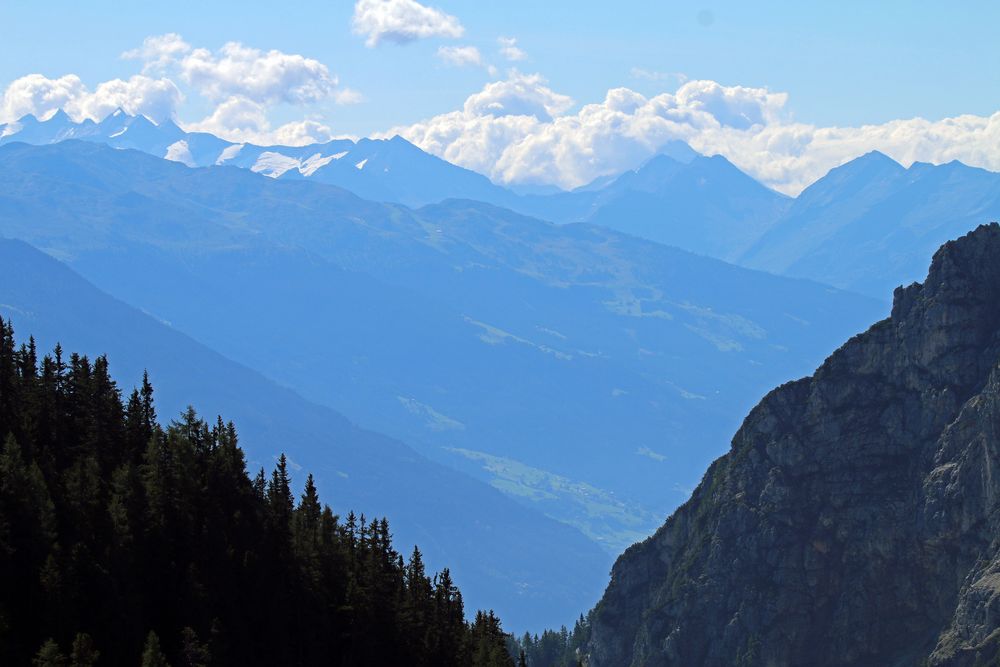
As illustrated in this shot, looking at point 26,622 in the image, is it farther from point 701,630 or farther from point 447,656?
point 701,630

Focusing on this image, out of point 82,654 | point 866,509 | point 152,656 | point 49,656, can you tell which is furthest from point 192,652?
point 866,509

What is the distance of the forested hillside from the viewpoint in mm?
71562

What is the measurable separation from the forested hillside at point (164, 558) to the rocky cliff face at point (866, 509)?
1928 inches

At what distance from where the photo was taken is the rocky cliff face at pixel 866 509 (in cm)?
13375

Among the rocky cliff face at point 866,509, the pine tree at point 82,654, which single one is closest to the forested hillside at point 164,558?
the pine tree at point 82,654

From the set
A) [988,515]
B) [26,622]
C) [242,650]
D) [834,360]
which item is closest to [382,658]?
[242,650]

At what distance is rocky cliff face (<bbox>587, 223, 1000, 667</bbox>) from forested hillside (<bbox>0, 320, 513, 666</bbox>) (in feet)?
161

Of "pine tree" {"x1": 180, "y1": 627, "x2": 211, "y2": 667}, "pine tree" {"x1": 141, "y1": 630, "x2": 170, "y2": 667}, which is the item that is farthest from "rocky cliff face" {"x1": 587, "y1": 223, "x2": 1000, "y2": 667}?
"pine tree" {"x1": 141, "y1": 630, "x2": 170, "y2": 667}

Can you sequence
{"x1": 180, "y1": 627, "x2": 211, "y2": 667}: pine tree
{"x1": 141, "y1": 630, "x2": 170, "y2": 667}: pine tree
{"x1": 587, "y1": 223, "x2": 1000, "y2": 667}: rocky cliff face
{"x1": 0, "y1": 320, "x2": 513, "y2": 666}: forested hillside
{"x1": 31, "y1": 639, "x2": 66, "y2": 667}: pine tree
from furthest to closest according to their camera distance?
1. {"x1": 587, "y1": 223, "x2": 1000, "y2": 667}: rocky cliff face
2. {"x1": 0, "y1": 320, "x2": 513, "y2": 666}: forested hillside
3. {"x1": 180, "y1": 627, "x2": 211, "y2": 667}: pine tree
4. {"x1": 141, "y1": 630, "x2": 170, "y2": 667}: pine tree
5. {"x1": 31, "y1": 639, "x2": 66, "y2": 667}: pine tree

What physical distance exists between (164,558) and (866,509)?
83.4m

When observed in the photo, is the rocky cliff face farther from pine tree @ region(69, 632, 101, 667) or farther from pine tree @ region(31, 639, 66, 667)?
pine tree @ region(31, 639, 66, 667)

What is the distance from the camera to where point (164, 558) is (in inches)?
3123

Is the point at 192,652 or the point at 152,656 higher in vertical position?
the point at 192,652

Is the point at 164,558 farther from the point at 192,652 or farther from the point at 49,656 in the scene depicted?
the point at 49,656
